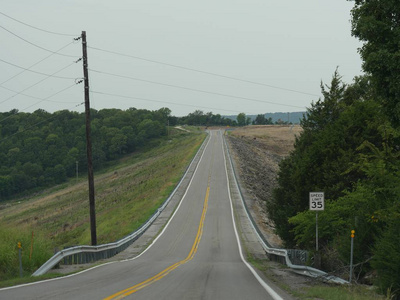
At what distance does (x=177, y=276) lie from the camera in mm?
15188

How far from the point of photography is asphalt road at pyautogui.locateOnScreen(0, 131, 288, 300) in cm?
1097

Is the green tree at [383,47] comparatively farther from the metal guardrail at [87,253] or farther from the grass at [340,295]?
the metal guardrail at [87,253]

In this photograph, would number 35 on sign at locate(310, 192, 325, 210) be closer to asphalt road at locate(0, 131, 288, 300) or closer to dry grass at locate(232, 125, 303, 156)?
asphalt road at locate(0, 131, 288, 300)

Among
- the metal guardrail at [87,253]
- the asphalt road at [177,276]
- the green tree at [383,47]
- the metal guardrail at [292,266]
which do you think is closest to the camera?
the asphalt road at [177,276]

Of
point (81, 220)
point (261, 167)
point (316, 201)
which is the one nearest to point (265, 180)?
point (261, 167)

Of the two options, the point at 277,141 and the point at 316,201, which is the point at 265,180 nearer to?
the point at 316,201

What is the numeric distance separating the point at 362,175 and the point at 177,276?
15.4 metres

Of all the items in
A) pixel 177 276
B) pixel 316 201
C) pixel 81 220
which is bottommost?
pixel 81 220

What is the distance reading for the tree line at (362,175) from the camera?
1300 cm

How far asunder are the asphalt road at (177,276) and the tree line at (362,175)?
3.33 meters

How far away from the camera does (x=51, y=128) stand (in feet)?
490

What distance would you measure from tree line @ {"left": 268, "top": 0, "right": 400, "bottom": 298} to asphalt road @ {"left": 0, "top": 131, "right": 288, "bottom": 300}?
10.9 feet

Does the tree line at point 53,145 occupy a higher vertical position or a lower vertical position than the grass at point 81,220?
higher

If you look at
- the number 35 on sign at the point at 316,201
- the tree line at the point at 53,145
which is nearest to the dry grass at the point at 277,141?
the tree line at the point at 53,145
